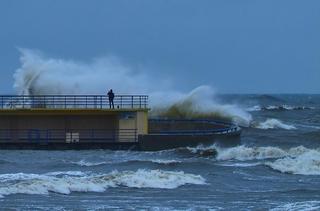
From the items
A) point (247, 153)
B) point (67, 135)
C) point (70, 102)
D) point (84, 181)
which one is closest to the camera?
point (84, 181)

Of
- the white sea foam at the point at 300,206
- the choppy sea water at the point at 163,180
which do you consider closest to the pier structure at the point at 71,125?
the choppy sea water at the point at 163,180

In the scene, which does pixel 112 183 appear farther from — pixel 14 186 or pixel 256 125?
pixel 256 125

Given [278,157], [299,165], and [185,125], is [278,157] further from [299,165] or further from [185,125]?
[185,125]

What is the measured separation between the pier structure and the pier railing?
0.26 feet

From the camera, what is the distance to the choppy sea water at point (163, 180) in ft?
66.6

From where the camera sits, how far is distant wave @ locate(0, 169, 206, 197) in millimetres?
22109

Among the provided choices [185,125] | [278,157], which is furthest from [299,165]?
[185,125]

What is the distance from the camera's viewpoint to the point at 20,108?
38.4 m

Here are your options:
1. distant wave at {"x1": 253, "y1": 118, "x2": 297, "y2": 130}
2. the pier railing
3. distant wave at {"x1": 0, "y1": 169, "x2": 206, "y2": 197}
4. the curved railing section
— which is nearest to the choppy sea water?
distant wave at {"x1": 0, "y1": 169, "x2": 206, "y2": 197}

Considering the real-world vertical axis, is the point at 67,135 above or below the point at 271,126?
below

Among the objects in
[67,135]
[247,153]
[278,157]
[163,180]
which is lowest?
[163,180]

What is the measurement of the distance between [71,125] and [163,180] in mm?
15631

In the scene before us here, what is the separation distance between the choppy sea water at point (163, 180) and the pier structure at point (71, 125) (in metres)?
1.72

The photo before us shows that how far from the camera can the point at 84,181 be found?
23359 millimetres
